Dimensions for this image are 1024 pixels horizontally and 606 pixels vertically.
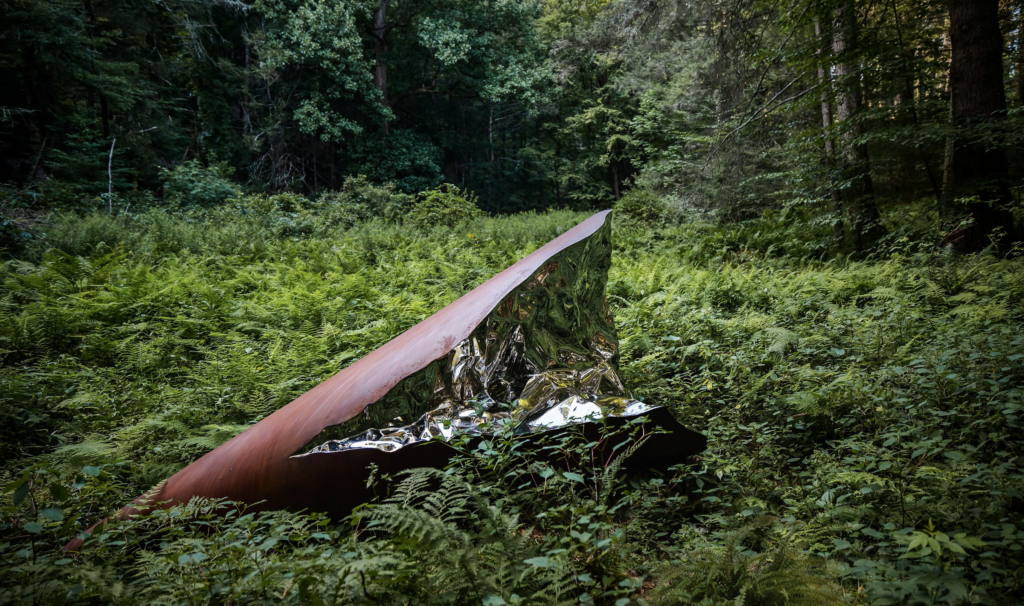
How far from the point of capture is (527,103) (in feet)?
67.8

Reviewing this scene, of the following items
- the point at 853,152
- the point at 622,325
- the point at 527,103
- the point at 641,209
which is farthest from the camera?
the point at 527,103

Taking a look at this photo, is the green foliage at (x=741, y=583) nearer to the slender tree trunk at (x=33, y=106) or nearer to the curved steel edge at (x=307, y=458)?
the curved steel edge at (x=307, y=458)

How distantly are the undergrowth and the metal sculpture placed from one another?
0.17m

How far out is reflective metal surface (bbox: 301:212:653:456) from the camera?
2264 millimetres

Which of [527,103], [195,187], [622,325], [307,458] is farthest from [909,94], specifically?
[195,187]

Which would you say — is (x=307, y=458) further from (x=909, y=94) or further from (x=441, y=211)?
(x=441, y=211)

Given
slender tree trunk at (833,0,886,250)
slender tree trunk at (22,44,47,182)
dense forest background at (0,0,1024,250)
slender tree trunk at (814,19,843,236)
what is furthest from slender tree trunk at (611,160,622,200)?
slender tree trunk at (22,44,47,182)

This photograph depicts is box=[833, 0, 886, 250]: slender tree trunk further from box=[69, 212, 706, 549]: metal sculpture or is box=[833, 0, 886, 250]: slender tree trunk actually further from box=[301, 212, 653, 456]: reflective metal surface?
box=[69, 212, 706, 549]: metal sculpture

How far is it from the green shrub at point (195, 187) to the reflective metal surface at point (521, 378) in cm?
1362

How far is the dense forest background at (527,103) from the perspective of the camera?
643 centimetres

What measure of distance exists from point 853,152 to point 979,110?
147cm

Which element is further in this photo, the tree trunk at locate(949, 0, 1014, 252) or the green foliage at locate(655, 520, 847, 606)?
the tree trunk at locate(949, 0, 1014, 252)

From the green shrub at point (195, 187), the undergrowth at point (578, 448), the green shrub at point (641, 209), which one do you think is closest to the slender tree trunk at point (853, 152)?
the undergrowth at point (578, 448)

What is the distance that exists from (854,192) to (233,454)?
850 centimetres
